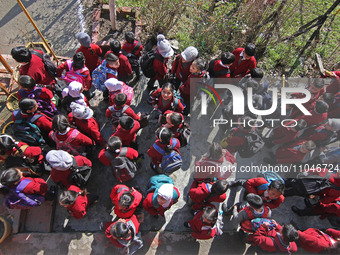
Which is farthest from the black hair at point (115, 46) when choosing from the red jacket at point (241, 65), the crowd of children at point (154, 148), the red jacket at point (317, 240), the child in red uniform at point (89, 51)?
the red jacket at point (317, 240)

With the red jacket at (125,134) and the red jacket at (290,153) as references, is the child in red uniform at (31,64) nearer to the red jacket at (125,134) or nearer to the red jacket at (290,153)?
the red jacket at (125,134)

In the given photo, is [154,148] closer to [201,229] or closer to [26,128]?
[201,229]

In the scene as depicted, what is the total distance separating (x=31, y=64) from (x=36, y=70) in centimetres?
13

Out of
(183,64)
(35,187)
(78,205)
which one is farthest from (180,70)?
(35,187)

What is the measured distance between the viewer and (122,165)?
3.81m

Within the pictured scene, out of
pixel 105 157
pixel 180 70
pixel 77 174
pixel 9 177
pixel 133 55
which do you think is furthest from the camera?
pixel 133 55

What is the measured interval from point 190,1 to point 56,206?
6.64 metres

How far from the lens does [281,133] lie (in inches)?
187

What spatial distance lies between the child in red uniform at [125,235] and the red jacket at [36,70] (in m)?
3.22

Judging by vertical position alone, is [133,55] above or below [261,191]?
above

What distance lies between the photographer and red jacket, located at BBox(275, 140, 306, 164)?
4.40 metres

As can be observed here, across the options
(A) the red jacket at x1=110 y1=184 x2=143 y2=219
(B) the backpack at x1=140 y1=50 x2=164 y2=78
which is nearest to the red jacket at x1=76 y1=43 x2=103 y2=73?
(B) the backpack at x1=140 y1=50 x2=164 y2=78

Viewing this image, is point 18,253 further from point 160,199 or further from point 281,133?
point 281,133

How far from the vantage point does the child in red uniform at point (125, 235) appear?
317 centimetres
